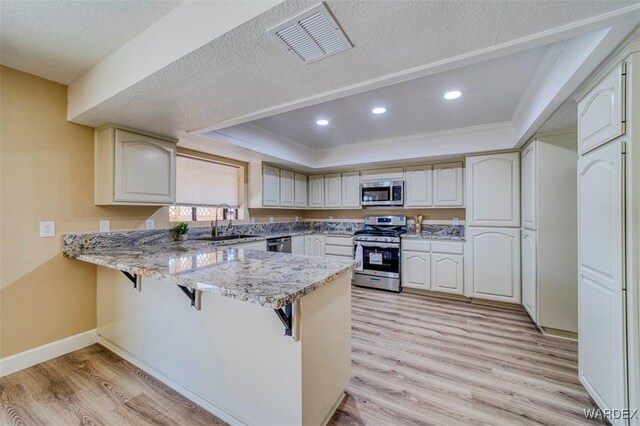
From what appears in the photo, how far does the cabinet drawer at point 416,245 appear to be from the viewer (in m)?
3.94

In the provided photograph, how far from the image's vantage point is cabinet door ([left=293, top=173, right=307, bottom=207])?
194 inches

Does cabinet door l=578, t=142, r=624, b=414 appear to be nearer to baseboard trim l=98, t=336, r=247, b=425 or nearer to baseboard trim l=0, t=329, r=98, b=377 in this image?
baseboard trim l=98, t=336, r=247, b=425

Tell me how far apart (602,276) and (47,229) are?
400 centimetres

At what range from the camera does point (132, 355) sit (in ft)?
7.09

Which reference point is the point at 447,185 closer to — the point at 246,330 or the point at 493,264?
the point at 493,264

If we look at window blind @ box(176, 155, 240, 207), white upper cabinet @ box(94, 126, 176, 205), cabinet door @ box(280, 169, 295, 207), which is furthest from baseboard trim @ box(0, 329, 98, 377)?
cabinet door @ box(280, 169, 295, 207)

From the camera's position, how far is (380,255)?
420 centimetres

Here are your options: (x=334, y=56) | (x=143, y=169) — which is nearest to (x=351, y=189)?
(x=143, y=169)

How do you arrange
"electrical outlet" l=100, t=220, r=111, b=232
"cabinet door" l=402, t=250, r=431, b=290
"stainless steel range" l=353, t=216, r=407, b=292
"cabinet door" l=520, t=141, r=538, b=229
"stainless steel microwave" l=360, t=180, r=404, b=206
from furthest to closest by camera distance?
"stainless steel microwave" l=360, t=180, r=404, b=206 → "stainless steel range" l=353, t=216, r=407, b=292 → "cabinet door" l=402, t=250, r=431, b=290 → "cabinet door" l=520, t=141, r=538, b=229 → "electrical outlet" l=100, t=220, r=111, b=232

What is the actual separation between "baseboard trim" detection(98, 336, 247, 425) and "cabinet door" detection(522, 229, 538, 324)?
300 centimetres

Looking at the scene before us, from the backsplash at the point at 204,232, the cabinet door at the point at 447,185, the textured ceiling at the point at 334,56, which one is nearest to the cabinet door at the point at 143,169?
the textured ceiling at the point at 334,56

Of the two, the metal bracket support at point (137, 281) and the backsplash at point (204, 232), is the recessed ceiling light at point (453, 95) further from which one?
the metal bracket support at point (137, 281)

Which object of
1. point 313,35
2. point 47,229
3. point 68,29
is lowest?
point 47,229

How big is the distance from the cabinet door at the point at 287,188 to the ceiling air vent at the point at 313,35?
318 cm
